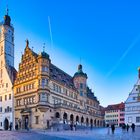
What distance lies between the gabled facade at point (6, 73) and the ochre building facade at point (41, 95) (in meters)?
2.28

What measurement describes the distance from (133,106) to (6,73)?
36298mm

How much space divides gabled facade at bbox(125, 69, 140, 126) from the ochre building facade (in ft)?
48.3

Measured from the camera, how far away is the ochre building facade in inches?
2630

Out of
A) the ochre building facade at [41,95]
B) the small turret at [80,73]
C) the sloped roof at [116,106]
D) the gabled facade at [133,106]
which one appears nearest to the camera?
the ochre building facade at [41,95]

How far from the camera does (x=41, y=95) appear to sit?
219 ft

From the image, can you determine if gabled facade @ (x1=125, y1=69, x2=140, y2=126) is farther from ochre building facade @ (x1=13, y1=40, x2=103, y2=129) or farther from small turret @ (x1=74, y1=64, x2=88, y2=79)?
ochre building facade @ (x1=13, y1=40, x2=103, y2=129)

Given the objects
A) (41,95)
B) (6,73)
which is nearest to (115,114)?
(6,73)

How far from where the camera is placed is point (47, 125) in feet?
217

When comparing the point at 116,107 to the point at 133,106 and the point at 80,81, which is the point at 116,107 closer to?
the point at 133,106

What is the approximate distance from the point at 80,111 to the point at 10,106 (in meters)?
18.3

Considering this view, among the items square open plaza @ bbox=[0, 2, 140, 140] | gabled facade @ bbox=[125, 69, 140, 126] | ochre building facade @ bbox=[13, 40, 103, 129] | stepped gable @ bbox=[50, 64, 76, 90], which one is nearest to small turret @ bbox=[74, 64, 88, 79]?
square open plaza @ bbox=[0, 2, 140, 140]

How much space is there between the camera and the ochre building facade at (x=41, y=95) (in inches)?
2630

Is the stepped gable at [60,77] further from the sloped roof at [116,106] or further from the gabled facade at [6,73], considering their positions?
the sloped roof at [116,106]

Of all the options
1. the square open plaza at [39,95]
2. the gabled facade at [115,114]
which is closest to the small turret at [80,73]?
the square open plaza at [39,95]
